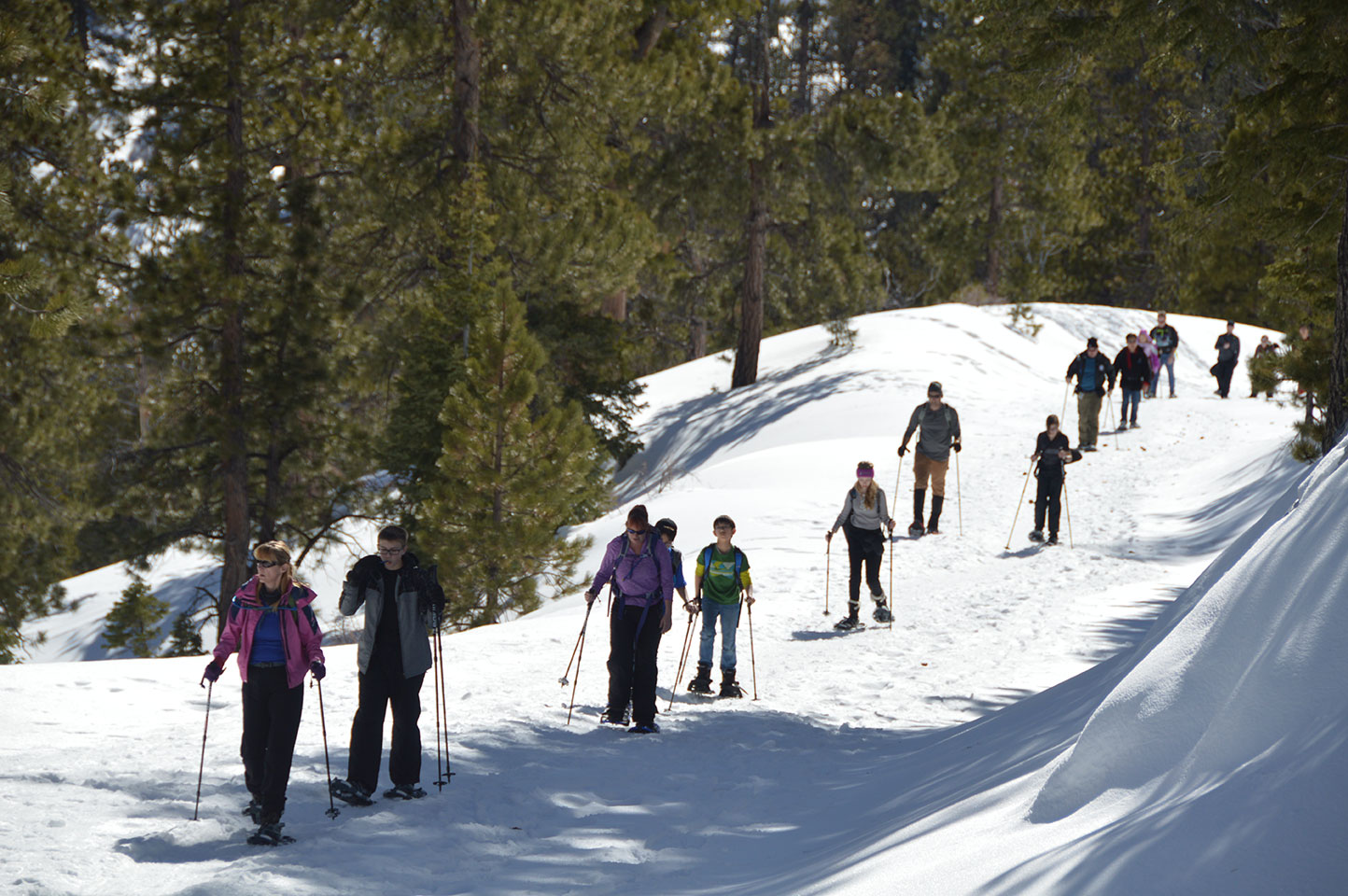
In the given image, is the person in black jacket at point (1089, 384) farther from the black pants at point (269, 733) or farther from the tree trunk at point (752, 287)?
the black pants at point (269, 733)

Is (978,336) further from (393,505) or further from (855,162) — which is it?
(393,505)

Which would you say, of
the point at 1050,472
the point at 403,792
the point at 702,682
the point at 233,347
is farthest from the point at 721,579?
the point at 233,347

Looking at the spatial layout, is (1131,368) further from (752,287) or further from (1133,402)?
(752,287)

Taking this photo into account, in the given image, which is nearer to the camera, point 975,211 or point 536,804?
point 536,804

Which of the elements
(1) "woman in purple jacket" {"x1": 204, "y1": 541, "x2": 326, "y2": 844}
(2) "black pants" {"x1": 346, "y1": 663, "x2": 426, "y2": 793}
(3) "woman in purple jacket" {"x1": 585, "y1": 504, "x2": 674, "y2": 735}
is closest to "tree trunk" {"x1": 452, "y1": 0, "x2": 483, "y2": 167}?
(3) "woman in purple jacket" {"x1": 585, "y1": 504, "x2": 674, "y2": 735}

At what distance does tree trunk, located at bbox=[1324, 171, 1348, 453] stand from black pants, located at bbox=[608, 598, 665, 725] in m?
5.56

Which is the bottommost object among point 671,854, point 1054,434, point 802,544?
point 671,854

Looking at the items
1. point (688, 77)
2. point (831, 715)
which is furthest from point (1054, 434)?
point (688, 77)

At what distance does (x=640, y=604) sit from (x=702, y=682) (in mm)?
1694

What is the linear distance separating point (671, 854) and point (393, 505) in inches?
531

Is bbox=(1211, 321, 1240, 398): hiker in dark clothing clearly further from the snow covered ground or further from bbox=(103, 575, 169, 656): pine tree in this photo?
bbox=(103, 575, 169, 656): pine tree

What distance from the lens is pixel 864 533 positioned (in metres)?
11.8

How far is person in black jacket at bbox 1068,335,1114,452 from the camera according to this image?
19.4 meters

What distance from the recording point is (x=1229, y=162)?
9789mm
